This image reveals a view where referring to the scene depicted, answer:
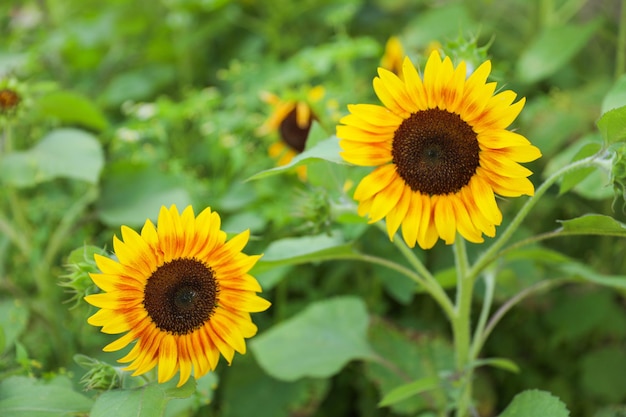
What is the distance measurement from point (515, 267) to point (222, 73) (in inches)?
28.3

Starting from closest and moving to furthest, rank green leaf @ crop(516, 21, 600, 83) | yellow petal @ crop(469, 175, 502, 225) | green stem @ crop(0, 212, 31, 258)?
yellow petal @ crop(469, 175, 502, 225) → green stem @ crop(0, 212, 31, 258) → green leaf @ crop(516, 21, 600, 83)

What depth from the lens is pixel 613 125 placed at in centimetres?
66

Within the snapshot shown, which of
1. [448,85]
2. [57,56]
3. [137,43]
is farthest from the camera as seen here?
[137,43]

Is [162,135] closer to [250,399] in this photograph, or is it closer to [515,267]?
[250,399]

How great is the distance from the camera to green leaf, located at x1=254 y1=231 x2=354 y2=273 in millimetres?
769

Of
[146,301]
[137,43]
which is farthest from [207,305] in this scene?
[137,43]

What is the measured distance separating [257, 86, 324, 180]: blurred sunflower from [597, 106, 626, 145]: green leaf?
63 cm

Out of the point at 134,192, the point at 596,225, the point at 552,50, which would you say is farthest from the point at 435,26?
the point at 596,225

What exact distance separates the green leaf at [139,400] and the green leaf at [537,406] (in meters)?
0.32

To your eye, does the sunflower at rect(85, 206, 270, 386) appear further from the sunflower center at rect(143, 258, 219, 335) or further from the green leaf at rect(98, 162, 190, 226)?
the green leaf at rect(98, 162, 190, 226)

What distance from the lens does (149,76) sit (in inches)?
70.8

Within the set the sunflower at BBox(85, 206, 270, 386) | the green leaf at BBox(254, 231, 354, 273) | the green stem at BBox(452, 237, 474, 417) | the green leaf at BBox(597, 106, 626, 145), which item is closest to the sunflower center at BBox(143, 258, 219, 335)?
the sunflower at BBox(85, 206, 270, 386)

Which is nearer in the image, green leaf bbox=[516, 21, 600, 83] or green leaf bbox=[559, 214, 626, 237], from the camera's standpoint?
green leaf bbox=[559, 214, 626, 237]

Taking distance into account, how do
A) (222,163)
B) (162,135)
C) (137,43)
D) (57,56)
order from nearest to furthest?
(162,135), (222,163), (57,56), (137,43)
